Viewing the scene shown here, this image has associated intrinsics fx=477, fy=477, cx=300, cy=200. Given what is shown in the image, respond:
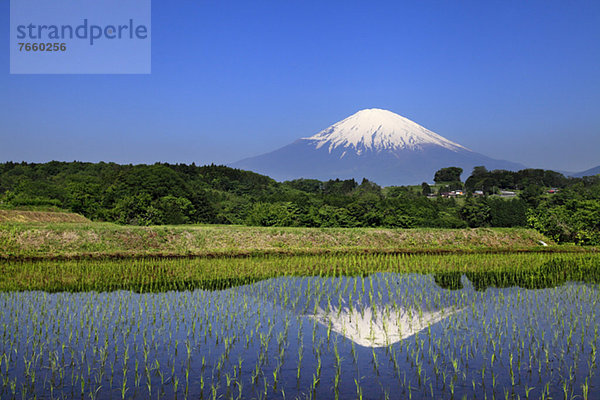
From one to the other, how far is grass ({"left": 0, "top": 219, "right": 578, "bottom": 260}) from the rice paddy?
5774mm

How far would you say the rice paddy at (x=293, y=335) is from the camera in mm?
8023

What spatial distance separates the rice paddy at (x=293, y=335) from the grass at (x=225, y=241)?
18.9 feet

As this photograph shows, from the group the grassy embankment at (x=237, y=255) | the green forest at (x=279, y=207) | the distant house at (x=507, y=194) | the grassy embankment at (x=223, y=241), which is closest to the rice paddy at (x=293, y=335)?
the grassy embankment at (x=237, y=255)

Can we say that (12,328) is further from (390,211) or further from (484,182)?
(484,182)

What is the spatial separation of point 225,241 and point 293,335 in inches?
710

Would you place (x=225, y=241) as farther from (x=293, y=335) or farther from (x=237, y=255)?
(x=293, y=335)

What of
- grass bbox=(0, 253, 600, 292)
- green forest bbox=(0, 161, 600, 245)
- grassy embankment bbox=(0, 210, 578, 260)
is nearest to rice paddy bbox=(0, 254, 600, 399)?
grass bbox=(0, 253, 600, 292)

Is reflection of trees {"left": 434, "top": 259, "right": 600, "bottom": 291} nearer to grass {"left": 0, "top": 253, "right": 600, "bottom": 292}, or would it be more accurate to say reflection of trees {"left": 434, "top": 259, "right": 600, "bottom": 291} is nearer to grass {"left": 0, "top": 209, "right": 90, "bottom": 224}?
grass {"left": 0, "top": 253, "right": 600, "bottom": 292}

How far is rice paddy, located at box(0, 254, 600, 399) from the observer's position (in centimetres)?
802

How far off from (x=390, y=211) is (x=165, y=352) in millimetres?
46337

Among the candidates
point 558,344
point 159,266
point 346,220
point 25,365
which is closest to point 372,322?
point 558,344

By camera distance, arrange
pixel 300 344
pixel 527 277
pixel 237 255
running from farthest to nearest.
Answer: pixel 237 255 < pixel 527 277 < pixel 300 344

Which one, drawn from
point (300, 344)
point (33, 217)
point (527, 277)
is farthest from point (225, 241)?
point (300, 344)

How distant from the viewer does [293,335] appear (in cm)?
1097
